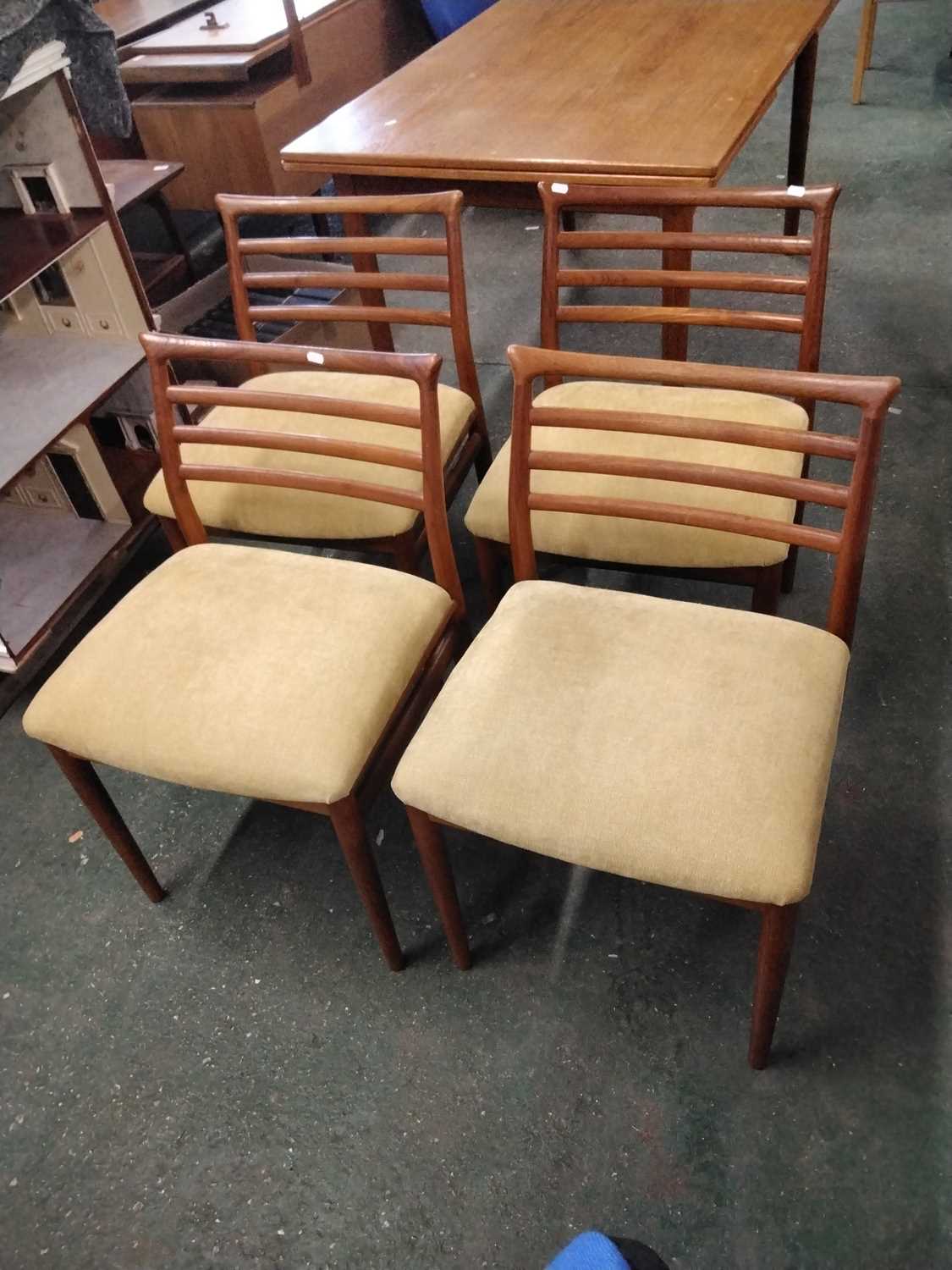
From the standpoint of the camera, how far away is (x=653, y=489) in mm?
1354

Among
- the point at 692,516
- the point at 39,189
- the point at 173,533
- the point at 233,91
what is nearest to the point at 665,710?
the point at 692,516

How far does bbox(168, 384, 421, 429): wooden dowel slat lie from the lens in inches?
46.3

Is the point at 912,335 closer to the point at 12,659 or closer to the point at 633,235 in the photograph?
the point at 633,235

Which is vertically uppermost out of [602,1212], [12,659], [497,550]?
[497,550]

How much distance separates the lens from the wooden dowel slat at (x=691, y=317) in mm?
1385

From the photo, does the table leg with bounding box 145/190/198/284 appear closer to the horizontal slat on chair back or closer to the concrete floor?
the horizontal slat on chair back

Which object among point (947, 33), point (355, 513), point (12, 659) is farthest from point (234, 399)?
point (947, 33)

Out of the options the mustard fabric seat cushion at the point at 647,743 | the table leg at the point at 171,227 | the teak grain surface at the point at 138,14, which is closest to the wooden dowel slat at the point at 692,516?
the mustard fabric seat cushion at the point at 647,743

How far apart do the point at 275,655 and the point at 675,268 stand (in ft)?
3.31

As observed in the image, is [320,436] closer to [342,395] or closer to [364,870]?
[342,395]

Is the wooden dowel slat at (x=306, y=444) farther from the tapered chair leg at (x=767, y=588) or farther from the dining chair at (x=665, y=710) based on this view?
the tapered chair leg at (x=767, y=588)

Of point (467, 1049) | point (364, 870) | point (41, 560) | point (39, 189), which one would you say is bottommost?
point (467, 1049)

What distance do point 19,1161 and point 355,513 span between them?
99cm

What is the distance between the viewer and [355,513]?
1446 mm
